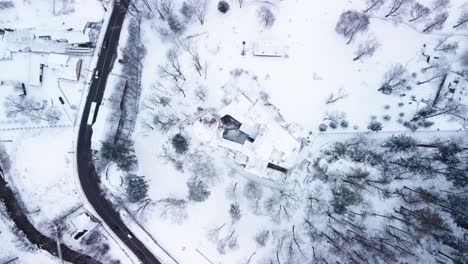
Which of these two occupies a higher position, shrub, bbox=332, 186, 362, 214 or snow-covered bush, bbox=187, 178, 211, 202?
shrub, bbox=332, 186, 362, 214

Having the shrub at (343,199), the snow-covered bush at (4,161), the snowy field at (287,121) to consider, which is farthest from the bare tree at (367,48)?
the snow-covered bush at (4,161)

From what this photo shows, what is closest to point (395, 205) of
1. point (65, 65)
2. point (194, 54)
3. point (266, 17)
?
point (266, 17)

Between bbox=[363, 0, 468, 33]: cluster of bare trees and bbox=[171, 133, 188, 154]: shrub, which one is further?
bbox=[363, 0, 468, 33]: cluster of bare trees

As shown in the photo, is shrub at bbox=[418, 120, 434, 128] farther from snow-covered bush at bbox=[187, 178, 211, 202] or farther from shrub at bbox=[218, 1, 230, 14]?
shrub at bbox=[218, 1, 230, 14]

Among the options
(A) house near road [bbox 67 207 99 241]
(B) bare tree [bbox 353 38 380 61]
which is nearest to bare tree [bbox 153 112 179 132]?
(A) house near road [bbox 67 207 99 241]

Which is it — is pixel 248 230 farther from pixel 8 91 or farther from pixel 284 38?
pixel 8 91

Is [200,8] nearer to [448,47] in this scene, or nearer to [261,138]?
[261,138]

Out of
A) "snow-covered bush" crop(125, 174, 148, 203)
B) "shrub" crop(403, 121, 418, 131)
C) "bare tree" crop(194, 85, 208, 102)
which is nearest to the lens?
"shrub" crop(403, 121, 418, 131)
